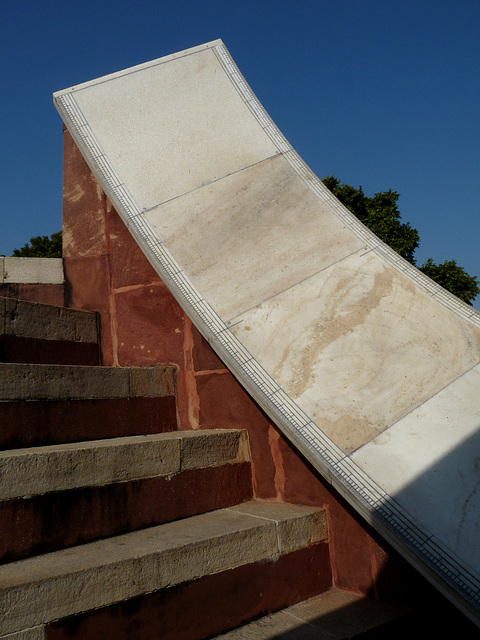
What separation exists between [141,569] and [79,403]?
0.75 metres

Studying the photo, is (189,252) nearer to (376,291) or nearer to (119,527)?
(376,291)

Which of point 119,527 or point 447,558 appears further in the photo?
point 119,527

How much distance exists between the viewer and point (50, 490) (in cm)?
157

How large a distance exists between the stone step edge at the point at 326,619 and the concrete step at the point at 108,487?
444 millimetres

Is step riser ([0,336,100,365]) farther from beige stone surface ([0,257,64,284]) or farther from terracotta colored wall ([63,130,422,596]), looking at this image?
beige stone surface ([0,257,64,284])

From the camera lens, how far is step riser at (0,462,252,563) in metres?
1.49

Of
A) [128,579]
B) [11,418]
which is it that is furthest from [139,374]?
[128,579]

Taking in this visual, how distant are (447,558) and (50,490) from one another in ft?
3.86

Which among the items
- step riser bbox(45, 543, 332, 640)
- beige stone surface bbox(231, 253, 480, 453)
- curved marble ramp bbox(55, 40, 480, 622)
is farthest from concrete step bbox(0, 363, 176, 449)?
step riser bbox(45, 543, 332, 640)

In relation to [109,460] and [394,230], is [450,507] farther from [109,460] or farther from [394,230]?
[394,230]

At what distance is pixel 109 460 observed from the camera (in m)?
1.74

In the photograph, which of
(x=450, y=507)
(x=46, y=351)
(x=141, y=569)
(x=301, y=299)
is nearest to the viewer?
(x=141, y=569)

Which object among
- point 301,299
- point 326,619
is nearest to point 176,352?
point 301,299

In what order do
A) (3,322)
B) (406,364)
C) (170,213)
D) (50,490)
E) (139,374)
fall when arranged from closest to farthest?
(50,490) → (406,364) → (3,322) → (139,374) → (170,213)
